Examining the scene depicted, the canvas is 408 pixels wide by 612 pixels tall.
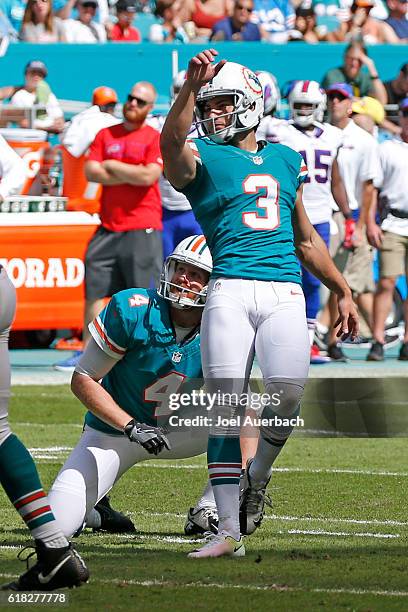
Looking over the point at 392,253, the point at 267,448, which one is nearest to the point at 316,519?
the point at 267,448

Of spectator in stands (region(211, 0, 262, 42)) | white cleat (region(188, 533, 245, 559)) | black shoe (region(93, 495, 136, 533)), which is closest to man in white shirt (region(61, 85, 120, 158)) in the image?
spectator in stands (region(211, 0, 262, 42))

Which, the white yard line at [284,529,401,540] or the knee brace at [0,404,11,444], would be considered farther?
the white yard line at [284,529,401,540]

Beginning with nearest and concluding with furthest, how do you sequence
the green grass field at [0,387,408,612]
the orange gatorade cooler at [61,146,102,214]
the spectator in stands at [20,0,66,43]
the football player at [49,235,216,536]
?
the green grass field at [0,387,408,612] < the football player at [49,235,216,536] < the orange gatorade cooler at [61,146,102,214] < the spectator in stands at [20,0,66,43]

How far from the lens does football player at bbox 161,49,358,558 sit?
212 inches

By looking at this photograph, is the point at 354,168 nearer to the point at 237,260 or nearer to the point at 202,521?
the point at 202,521

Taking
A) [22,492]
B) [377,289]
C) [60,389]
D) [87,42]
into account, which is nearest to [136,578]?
[22,492]

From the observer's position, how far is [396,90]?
15891 mm

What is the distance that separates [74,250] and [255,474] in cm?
745

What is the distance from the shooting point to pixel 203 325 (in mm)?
5469

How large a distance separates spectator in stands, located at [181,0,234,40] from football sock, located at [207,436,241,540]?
44.2ft

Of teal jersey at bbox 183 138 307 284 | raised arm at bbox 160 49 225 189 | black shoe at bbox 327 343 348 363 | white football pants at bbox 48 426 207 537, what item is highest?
raised arm at bbox 160 49 225 189

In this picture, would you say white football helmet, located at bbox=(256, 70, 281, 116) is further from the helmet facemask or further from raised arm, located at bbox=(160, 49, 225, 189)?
raised arm, located at bbox=(160, 49, 225, 189)

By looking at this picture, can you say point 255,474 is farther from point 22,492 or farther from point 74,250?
point 74,250

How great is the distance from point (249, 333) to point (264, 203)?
51cm
